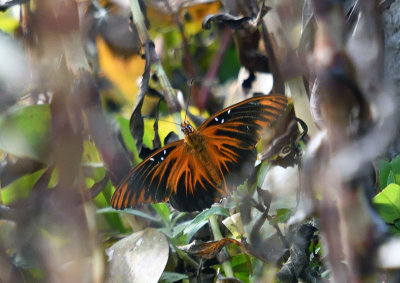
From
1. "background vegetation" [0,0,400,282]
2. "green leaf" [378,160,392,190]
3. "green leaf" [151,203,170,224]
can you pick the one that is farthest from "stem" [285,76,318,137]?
"green leaf" [151,203,170,224]

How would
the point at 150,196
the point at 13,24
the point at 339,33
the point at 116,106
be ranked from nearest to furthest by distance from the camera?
the point at 339,33
the point at 150,196
the point at 13,24
the point at 116,106

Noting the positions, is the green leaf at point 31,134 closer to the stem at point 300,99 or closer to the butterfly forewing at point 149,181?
the butterfly forewing at point 149,181

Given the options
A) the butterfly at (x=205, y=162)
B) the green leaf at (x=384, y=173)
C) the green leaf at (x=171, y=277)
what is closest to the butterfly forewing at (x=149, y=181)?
the butterfly at (x=205, y=162)

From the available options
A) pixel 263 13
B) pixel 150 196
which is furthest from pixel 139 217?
pixel 263 13

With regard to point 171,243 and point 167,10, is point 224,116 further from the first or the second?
point 167,10

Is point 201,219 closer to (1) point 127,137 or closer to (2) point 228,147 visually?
(2) point 228,147
